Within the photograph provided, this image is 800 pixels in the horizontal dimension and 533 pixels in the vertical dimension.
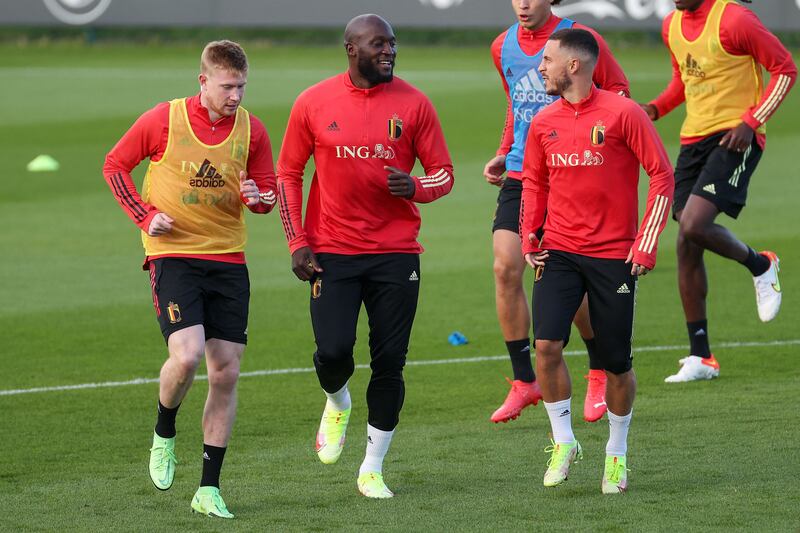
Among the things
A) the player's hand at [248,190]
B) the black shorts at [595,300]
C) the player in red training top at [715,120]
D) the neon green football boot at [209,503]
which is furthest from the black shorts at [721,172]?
the neon green football boot at [209,503]

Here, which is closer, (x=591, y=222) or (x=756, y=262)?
(x=591, y=222)

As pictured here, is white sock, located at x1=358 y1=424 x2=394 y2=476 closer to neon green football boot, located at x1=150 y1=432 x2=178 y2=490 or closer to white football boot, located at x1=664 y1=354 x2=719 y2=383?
neon green football boot, located at x1=150 y1=432 x2=178 y2=490

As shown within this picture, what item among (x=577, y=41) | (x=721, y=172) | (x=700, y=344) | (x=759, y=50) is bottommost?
(x=700, y=344)

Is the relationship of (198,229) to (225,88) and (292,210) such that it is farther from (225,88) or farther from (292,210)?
(225,88)

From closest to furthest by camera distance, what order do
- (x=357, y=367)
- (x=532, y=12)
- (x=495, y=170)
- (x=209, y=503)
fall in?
(x=209, y=503)
(x=532, y=12)
(x=495, y=170)
(x=357, y=367)

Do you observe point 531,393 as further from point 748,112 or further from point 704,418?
point 748,112

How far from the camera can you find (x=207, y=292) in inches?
274

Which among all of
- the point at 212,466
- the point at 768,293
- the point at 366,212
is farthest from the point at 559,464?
the point at 768,293

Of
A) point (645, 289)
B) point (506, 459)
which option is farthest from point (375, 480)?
point (645, 289)

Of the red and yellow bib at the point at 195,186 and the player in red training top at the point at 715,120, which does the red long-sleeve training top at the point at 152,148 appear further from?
the player in red training top at the point at 715,120

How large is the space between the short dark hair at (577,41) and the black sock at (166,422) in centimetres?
255

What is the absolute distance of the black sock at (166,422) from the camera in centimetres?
696

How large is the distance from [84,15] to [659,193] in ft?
110

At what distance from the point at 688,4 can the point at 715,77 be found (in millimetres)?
528
